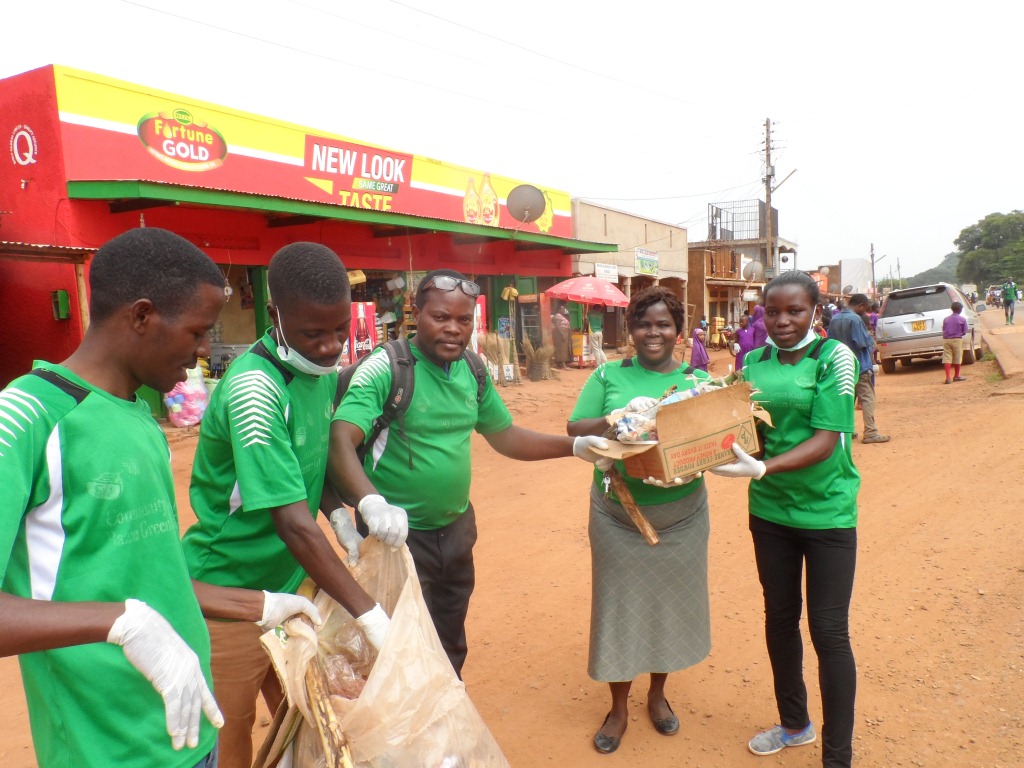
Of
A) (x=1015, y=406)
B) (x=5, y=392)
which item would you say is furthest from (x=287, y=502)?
(x=1015, y=406)

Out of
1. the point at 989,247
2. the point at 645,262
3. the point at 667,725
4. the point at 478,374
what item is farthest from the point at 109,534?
the point at 989,247

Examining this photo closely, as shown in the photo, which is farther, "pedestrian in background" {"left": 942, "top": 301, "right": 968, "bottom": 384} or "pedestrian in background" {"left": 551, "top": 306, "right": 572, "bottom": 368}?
"pedestrian in background" {"left": 551, "top": 306, "right": 572, "bottom": 368}

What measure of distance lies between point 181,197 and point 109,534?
841cm

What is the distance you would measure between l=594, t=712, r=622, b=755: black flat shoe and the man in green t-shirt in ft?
6.48

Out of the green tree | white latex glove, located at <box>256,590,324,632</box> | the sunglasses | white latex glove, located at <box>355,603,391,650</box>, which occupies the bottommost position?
white latex glove, located at <box>355,603,391,650</box>

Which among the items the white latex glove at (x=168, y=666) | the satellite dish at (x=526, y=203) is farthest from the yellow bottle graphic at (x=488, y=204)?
the white latex glove at (x=168, y=666)

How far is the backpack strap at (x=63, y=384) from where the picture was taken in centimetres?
125

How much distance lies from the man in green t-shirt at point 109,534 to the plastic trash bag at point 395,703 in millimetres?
287

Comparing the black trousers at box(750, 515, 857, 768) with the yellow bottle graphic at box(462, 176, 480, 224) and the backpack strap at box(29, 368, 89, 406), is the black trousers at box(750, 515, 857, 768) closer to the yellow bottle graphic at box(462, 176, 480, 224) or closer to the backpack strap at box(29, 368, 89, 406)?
the backpack strap at box(29, 368, 89, 406)

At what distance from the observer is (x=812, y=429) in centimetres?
273

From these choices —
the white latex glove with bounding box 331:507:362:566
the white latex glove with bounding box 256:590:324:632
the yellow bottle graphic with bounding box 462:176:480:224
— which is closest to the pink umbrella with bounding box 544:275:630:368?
the yellow bottle graphic with bounding box 462:176:480:224

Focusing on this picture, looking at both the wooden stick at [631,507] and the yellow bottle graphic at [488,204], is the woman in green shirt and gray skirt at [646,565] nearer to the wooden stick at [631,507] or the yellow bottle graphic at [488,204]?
the wooden stick at [631,507]

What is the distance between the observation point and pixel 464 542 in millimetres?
2805

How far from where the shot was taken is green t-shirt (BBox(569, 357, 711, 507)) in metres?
2.97
